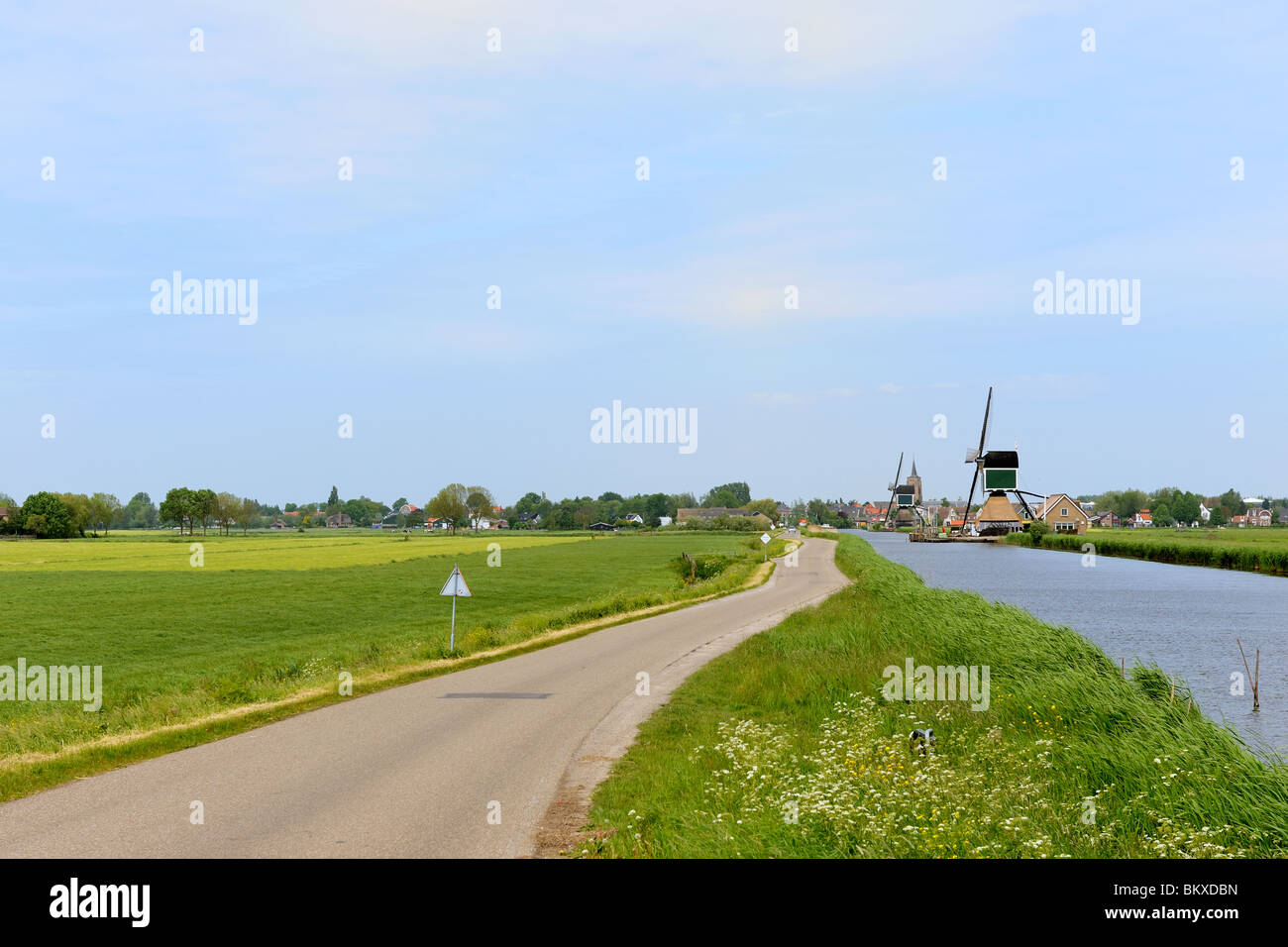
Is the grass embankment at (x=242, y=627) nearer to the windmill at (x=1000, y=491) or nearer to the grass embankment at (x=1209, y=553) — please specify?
the grass embankment at (x=1209, y=553)

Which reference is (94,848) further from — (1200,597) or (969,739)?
(1200,597)

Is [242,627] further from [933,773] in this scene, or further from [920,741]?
[933,773]

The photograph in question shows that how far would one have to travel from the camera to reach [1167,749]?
46.8ft

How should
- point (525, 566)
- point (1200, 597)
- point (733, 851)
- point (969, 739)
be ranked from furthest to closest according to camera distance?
point (525, 566), point (1200, 597), point (969, 739), point (733, 851)

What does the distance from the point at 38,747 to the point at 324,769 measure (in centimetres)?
546

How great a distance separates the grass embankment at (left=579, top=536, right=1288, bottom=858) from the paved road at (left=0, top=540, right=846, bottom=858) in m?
1.19

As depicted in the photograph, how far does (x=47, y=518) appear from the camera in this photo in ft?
525

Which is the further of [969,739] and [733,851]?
[969,739]

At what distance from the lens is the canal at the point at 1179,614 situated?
23453 millimetres

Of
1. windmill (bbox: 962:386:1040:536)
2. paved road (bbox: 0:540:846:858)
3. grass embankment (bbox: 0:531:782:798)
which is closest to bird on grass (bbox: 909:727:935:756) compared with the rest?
paved road (bbox: 0:540:846:858)

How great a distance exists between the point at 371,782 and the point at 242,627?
34.4m

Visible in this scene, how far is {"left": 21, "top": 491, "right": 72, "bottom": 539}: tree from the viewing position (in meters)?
160
